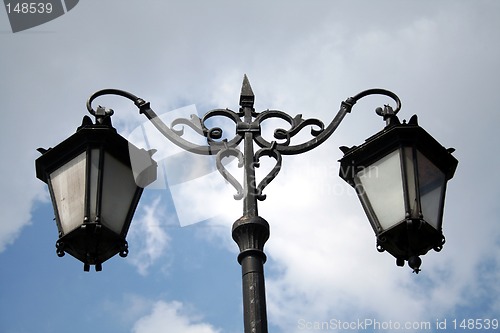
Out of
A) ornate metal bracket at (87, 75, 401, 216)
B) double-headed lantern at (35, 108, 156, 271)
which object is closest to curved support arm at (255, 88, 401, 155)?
ornate metal bracket at (87, 75, 401, 216)

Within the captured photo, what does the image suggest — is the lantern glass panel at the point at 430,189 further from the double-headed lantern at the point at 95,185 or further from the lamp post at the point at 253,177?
the double-headed lantern at the point at 95,185

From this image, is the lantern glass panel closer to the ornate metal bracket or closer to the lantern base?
the ornate metal bracket

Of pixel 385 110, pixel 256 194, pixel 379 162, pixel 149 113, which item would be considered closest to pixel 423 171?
pixel 379 162

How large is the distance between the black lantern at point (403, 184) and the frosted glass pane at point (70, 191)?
216 centimetres

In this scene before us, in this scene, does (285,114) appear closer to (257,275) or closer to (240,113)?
(240,113)

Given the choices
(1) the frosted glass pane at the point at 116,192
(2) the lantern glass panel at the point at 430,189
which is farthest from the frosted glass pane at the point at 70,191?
(2) the lantern glass panel at the point at 430,189

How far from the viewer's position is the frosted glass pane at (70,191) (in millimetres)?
6828

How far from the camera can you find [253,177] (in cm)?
695

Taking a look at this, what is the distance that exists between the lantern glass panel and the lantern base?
91.9 inches

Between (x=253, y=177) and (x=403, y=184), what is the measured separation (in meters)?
1.16

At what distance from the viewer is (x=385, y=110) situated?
8.04m

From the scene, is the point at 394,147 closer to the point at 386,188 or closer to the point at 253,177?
the point at 386,188

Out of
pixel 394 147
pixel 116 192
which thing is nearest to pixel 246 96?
pixel 394 147

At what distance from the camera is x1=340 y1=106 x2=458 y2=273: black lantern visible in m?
6.93
